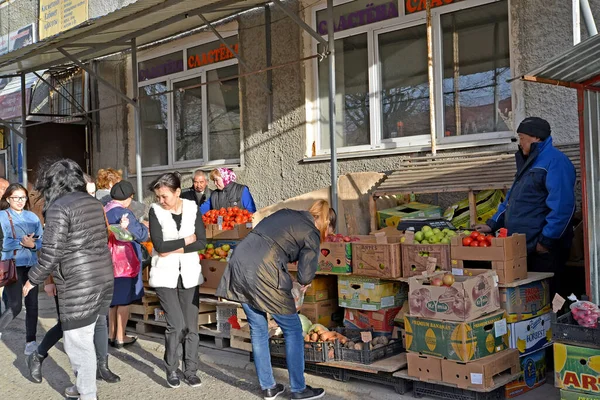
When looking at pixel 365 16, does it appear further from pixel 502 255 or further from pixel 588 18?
pixel 502 255

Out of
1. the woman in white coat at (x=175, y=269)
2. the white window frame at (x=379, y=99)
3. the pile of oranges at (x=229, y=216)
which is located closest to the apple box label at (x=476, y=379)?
the woman in white coat at (x=175, y=269)

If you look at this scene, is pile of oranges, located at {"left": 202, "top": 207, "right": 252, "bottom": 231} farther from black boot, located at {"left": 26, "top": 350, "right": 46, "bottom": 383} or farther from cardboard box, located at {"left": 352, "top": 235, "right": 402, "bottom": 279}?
black boot, located at {"left": 26, "top": 350, "right": 46, "bottom": 383}

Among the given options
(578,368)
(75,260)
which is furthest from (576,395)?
(75,260)

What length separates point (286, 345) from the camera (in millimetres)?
→ 5504

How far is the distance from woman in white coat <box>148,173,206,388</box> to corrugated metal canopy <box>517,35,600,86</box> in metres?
3.11

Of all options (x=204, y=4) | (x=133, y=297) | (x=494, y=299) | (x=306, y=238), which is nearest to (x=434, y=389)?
(x=494, y=299)

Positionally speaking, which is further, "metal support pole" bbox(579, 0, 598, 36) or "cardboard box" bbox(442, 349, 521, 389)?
"metal support pole" bbox(579, 0, 598, 36)

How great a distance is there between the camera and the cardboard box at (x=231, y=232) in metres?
7.91

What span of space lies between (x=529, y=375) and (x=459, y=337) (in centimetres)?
90

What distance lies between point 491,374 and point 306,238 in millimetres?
1725

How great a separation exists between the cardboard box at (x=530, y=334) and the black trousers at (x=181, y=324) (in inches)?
107

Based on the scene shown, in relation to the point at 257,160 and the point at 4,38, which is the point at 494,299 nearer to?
the point at 257,160

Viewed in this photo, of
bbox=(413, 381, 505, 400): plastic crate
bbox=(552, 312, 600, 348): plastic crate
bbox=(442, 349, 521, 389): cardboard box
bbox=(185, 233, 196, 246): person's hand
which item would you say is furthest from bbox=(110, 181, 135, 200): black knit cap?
bbox=(552, 312, 600, 348): plastic crate

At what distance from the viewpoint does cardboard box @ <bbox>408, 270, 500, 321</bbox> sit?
5145 millimetres
